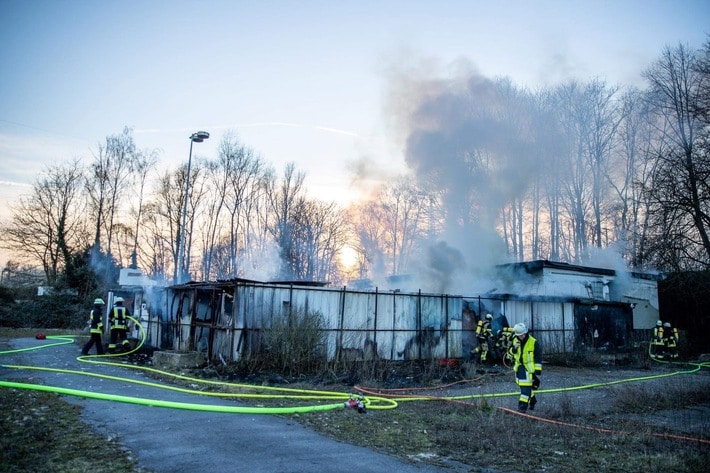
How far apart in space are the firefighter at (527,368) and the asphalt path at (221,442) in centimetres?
259

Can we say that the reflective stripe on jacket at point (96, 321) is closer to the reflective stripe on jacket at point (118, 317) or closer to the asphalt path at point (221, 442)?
the reflective stripe on jacket at point (118, 317)

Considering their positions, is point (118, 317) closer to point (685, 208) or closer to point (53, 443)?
point (53, 443)

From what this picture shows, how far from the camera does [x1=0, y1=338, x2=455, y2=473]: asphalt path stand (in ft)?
16.6

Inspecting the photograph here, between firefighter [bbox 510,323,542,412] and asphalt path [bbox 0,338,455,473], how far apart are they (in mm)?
2587

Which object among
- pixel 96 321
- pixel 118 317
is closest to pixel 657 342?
pixel 118 317

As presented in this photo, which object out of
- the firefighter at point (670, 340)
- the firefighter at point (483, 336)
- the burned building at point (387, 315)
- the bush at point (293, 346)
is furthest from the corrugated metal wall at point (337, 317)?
the firefighter at point (670, 340)

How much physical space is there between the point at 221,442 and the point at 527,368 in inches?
219

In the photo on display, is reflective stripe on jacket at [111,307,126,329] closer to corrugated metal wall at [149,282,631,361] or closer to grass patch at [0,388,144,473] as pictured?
corrugated metal wall at [149,282,631,361]

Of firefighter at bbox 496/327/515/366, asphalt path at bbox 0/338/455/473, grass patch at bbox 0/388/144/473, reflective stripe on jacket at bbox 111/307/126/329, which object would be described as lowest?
asphalt path at bbox 0/338/455/473

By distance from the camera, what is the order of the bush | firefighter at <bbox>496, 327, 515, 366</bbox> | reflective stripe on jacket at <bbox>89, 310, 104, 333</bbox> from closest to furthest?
the bush < reflective stripe on jacket at <bbox>89, 310, 104, 333</bbox> < firefighter at <bbox>496, 327, 515, 366</bbox>

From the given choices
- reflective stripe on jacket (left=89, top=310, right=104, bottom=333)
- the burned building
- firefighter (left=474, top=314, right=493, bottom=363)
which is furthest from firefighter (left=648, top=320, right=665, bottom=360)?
reflective stripe on jacket (left=89, top=310, right=104, bottom=333)

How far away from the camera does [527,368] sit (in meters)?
8.80

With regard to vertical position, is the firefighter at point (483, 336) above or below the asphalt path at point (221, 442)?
above

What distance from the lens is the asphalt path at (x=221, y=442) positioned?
505 cm
